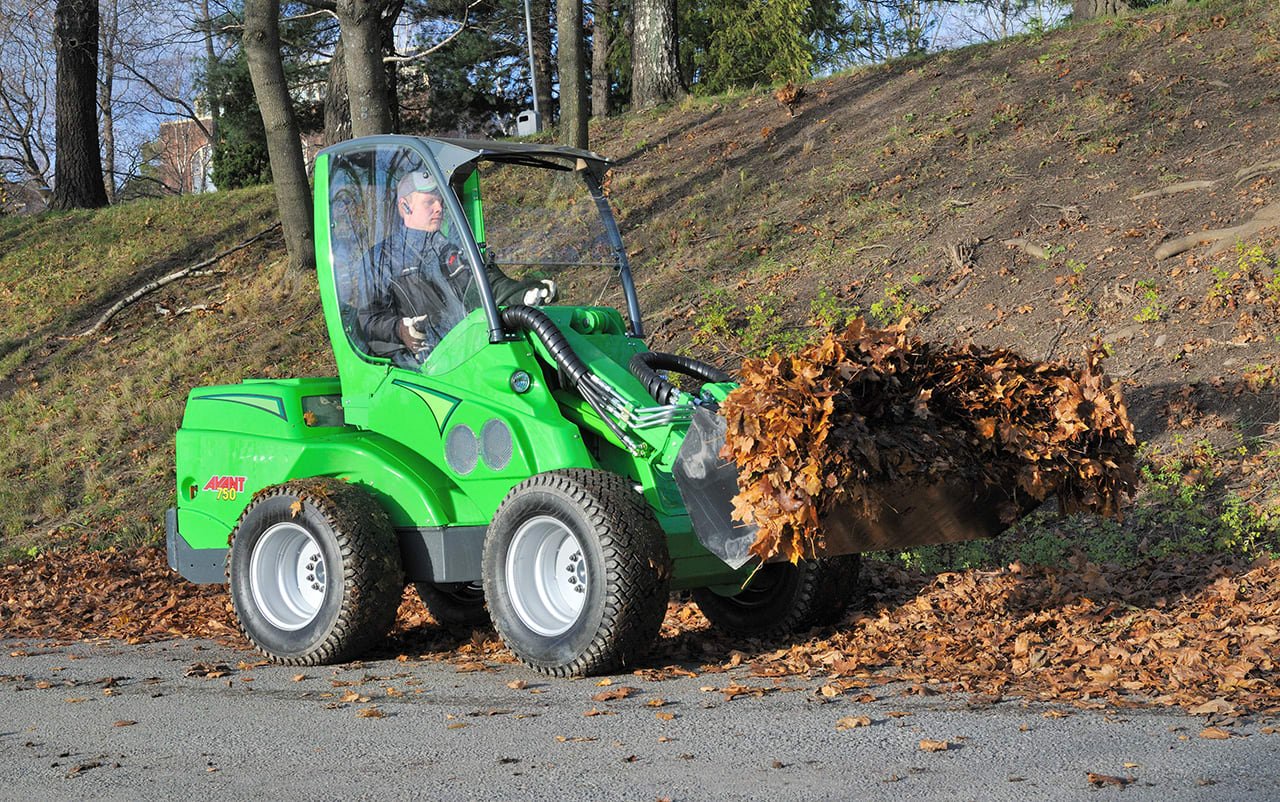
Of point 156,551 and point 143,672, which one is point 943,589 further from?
point 156,551

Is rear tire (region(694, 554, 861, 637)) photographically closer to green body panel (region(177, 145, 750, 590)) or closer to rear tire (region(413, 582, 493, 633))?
green body panel (region(177, 145, 750, 590))

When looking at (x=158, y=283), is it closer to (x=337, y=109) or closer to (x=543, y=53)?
(x=337, y=109)

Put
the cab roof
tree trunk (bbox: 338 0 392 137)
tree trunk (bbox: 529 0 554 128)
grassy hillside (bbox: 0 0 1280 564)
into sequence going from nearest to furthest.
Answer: the cab roof
grassy hillside (bbox: 0 0 1280 564)
tree trunk (bbox: 338 0 392 137)
tree trunk (bbox: 529 0 554 128)

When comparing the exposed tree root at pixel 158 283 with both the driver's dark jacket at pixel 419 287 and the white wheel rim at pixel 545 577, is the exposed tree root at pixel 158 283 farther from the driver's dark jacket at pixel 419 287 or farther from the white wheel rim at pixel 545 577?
the white wheel rim at pixel 545 577

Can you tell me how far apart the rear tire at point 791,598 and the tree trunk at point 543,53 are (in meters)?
20.9

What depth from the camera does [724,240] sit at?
14.5 meters

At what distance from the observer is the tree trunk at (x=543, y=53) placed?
26525 millimetres

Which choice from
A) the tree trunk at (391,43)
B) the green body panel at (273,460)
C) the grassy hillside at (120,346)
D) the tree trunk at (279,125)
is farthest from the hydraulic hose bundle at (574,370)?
the tree trunk at (391,43)

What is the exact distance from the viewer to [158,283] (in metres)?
18.8

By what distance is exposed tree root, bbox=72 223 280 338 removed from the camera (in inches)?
705

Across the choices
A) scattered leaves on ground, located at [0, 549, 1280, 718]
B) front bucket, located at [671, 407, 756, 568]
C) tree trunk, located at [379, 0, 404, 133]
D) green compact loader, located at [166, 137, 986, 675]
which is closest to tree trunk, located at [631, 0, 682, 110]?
tree trunk, located at [379, 0, 404, 133]

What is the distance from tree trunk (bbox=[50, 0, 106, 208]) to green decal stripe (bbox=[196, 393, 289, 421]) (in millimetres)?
17736

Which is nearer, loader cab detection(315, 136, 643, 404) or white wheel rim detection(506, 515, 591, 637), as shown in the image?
white wheel rim detection(506, 515, 591, 637)

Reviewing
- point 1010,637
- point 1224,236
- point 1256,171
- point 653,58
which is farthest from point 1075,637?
point 653,58
